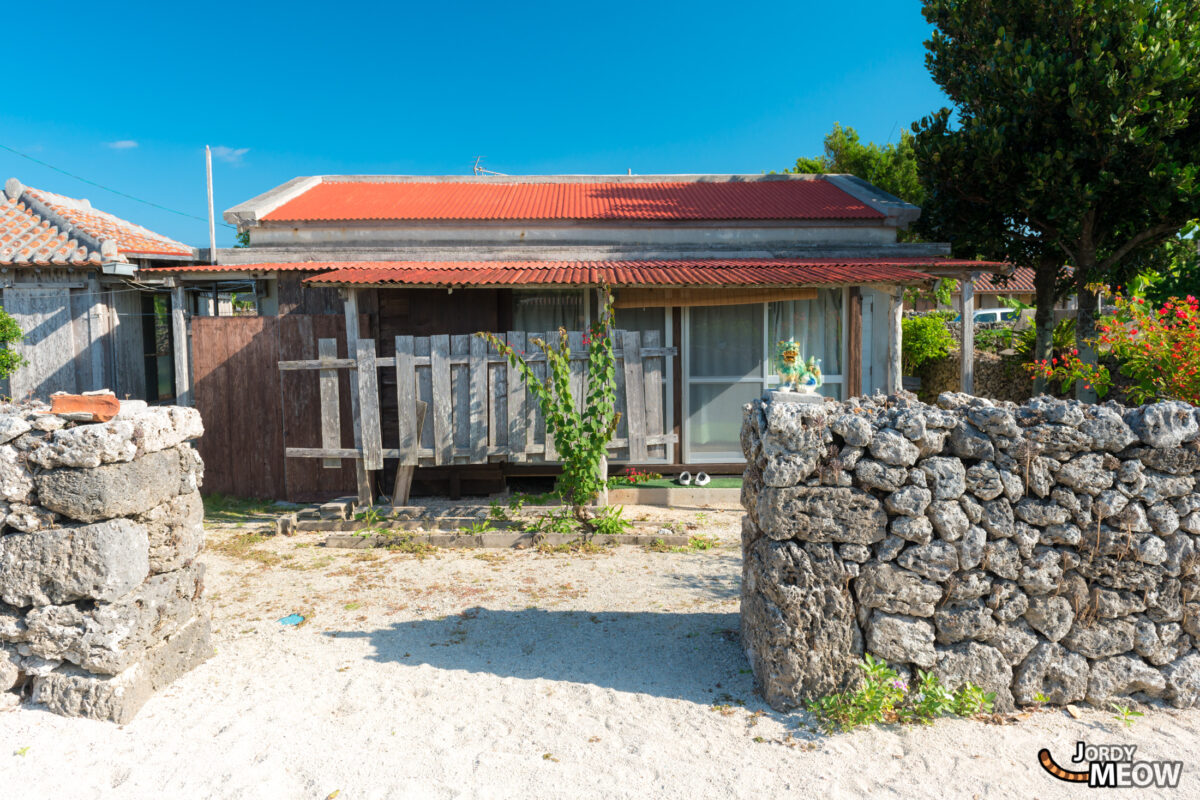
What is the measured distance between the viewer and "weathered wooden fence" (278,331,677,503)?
7.53m

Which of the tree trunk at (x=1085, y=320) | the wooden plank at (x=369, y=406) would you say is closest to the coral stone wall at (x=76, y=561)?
the wooden plank at (x=369, y=406)

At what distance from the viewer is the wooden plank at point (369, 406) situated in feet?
24.7

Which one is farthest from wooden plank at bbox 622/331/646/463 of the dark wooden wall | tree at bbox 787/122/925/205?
tree at bbox 787/122/925/205

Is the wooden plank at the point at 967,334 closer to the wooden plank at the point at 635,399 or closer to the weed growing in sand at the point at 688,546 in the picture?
the wooden plank at the point at 635,399

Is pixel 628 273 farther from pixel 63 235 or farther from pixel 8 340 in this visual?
pixel 63 235

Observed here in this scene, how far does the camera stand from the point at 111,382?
10.7m

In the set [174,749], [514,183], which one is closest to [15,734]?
[174,749]

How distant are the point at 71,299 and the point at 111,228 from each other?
5.96 feet

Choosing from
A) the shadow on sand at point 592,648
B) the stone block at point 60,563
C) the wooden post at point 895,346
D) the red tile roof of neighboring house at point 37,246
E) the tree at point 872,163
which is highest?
the tree at point 872,163

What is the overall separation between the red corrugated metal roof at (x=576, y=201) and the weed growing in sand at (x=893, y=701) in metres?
7.93

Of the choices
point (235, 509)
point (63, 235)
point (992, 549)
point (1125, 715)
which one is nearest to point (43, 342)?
point (63, 235)

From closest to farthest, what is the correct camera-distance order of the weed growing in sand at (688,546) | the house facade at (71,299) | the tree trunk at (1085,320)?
the weed growing in sand at (688,546)
the house facade at (71,299)
the tree trunk at (1085,320)

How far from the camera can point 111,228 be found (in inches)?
456

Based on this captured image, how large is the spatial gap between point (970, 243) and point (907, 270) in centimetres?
512
